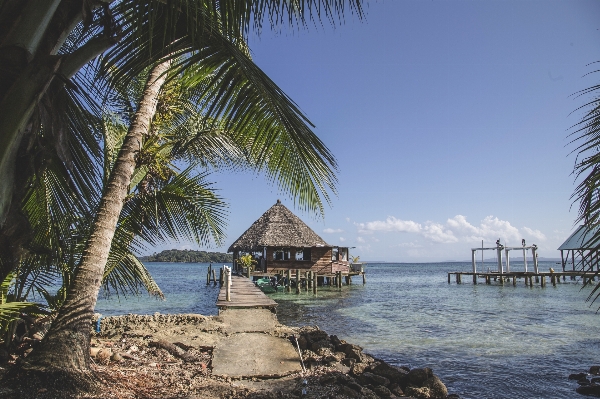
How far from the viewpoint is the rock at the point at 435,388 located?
619cm

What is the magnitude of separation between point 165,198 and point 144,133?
5.45ft

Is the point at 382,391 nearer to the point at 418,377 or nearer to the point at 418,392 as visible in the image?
the point at 418,392

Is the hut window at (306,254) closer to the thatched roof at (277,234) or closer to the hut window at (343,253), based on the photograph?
the thatched roof at (277,234)

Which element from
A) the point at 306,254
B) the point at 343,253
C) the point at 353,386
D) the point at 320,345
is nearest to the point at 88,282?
the point at 353,386

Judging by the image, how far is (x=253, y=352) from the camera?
6.14 meters

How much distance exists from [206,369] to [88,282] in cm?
203

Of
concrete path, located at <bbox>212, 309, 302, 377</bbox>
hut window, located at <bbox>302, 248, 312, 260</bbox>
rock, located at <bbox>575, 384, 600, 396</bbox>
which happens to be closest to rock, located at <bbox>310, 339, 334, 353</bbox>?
concrete path, located at <bbox>212, 309, 302, 377</bbox>

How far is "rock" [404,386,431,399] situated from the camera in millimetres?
6020

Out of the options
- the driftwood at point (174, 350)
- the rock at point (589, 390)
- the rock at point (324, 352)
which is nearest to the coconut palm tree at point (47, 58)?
the driftwood at point (174, 350)

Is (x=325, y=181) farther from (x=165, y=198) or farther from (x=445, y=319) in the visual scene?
(x=445, y=319)

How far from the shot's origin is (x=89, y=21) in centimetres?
213

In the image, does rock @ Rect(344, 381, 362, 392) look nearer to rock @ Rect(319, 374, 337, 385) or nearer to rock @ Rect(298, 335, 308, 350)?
rock @ Rect(319, 374, 337, 385)

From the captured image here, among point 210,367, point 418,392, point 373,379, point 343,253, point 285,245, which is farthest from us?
point 343,253

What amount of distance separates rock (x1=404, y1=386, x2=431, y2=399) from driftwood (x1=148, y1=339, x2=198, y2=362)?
10.0 ft
